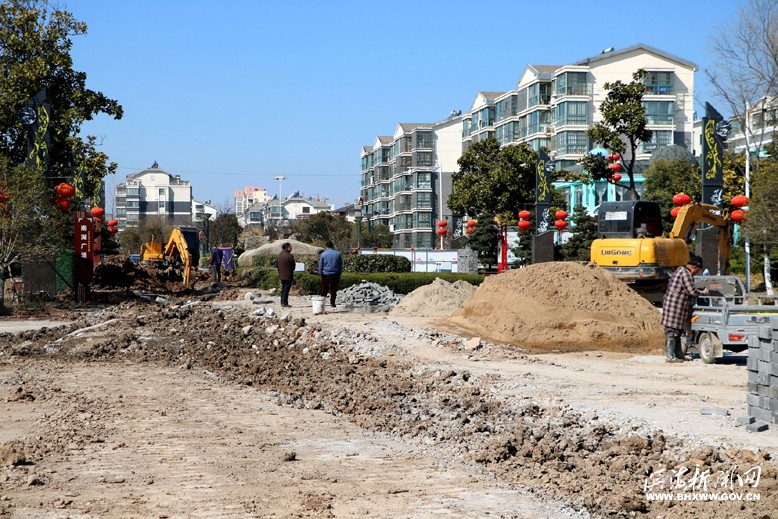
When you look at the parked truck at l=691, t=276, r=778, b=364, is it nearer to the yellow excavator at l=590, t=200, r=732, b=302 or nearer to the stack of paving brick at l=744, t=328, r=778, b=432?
the stack of paving brick at l=744, t=328, r=778, b=432

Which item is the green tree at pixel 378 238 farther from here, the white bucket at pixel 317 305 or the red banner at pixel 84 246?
the white bucket at pixel 317 305

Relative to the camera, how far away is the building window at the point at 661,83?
73062 mm

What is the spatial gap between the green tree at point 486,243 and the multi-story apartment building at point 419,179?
4729 cm

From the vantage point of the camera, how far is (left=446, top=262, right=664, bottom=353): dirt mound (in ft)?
56.0

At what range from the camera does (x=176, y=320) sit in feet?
72.4

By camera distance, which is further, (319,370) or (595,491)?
(319,370)

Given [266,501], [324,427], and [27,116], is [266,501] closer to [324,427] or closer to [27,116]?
[324,427]

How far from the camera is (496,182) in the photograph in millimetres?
58031

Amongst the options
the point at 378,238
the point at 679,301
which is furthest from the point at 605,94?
the point at 679,301

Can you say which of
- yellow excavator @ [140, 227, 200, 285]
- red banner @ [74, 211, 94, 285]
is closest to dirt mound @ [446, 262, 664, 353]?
red banner @ [74, 211, 94, 285]

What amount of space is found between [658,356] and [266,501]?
1021 centimetres

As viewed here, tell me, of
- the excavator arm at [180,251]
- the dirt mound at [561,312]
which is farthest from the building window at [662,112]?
the dirt mound at [561,312]

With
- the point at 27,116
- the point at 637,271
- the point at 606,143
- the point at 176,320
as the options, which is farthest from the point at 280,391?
the point at 606,143

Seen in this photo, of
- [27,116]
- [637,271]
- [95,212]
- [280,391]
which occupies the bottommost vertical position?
[280,391]
